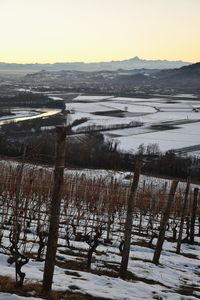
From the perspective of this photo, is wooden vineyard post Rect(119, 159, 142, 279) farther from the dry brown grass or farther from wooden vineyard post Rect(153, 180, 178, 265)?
wooden vineyard post Rect(153, 180, 178, 265)

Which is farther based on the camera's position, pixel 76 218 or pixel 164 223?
pixel 76 218

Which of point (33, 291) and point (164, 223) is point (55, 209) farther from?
point (164, 223)

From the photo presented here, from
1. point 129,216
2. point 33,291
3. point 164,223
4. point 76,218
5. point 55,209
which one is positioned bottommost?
point 76,218

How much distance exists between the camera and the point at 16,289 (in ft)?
24.8

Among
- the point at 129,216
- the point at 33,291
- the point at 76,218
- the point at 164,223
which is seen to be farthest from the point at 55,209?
the point at 76,218

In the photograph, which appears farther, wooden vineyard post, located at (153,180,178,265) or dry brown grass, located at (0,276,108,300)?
wooden vineyard post, located at (153,180,178,265)

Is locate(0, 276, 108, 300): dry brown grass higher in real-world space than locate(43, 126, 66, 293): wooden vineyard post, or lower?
lower

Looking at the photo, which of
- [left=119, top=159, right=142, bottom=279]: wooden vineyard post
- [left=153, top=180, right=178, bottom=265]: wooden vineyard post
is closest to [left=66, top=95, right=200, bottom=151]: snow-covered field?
[left=153, top=180, right=178, bottom=265]: wooden vineyard post

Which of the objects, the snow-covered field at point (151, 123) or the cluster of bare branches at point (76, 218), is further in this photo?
the snow-covered field at point (151, 123)

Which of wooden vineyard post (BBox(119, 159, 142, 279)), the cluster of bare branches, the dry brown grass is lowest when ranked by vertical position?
the cluster of bare branches

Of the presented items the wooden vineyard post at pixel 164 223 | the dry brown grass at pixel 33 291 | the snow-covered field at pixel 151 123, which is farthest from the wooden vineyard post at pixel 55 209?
the snow-covered field at pixel 151 123

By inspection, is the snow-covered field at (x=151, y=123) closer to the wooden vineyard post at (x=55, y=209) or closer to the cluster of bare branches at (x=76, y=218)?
the cluster of bare branches at (x=76, y=218)

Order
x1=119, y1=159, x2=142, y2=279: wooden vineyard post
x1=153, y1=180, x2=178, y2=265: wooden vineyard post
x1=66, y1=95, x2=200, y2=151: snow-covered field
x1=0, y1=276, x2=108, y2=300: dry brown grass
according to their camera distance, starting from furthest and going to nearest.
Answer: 1. x1=66, y1=95, x2=200, y2=151: snow-covered field
2. x1=153, y1=180, x2=178, y2=265: wooden vineyard post
3. x1=119, y1=159, x2=142, y2=279: wooden vineyard post
4. x1=0, y1=276, x2=108, y2=300: dry brown grass

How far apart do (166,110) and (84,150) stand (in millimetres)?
73525
